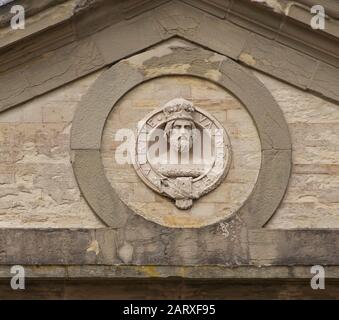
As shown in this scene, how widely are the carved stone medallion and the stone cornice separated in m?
0.60

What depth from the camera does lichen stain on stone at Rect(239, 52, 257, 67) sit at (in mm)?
12094

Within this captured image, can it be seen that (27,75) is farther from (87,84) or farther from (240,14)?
(240,14)

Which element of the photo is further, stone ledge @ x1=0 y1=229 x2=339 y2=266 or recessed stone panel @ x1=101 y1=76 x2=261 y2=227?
recessed stone panel @ x1=101 y1=76 x2=261 y2=227

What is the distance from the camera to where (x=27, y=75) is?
12055 millimetres

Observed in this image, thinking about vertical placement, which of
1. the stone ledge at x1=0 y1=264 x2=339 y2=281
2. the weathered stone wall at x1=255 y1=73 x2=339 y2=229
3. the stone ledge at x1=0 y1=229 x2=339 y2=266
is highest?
the weathered stone wall at x1=255 y1=73 x2=339 y2=229

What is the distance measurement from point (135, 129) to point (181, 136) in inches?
15.6

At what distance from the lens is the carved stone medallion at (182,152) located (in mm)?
11805

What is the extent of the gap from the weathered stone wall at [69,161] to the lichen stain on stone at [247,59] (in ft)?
0.37

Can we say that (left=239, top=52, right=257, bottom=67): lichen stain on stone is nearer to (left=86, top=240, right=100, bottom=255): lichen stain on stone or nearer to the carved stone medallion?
the carved stone medallion

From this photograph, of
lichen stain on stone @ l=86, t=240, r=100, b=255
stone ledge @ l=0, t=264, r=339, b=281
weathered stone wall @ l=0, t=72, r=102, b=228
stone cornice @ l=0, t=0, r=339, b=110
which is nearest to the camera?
stone ledge @ l=0, t=264, r=339, b=281

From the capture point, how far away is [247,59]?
39.7 feet

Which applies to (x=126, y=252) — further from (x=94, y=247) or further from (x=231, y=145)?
(x=231, y=145)

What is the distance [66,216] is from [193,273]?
1.12 m

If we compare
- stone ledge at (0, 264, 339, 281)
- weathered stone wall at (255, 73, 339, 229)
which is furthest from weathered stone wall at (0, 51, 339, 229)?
stone ledge at (0, 264, 339, 281)
